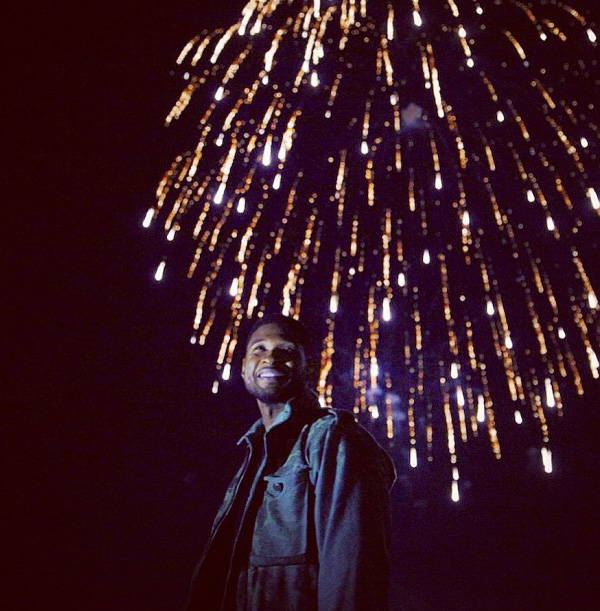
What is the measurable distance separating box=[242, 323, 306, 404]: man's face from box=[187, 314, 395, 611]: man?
1 cm

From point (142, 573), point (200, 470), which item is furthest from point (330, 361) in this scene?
point (142, 573)

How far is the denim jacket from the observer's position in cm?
180

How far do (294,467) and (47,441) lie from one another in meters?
6.18

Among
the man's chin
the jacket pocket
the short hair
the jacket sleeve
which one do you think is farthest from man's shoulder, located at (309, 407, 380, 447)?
the short hair

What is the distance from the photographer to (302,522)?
210 cm

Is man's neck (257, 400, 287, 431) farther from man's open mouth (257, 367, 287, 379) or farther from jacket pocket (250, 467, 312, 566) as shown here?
jacket pocket (250, 467, 312, 566)

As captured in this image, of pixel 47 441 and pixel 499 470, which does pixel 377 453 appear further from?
pixel 499 470

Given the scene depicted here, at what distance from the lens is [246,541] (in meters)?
2.31

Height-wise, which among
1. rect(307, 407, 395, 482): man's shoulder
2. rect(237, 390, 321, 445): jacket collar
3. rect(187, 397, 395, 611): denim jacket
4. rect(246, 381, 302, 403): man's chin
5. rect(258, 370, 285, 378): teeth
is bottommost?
rect(187, 397, 395, 611): denim jacket

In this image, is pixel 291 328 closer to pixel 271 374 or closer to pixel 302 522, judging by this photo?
pixel 271 374

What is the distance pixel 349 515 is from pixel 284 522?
0.37 metres

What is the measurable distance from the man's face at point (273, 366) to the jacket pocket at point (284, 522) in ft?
1.88

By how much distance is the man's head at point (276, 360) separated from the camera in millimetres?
2869

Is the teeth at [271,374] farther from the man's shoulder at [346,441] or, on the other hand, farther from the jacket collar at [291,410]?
the man's shoulder at [346,441]
